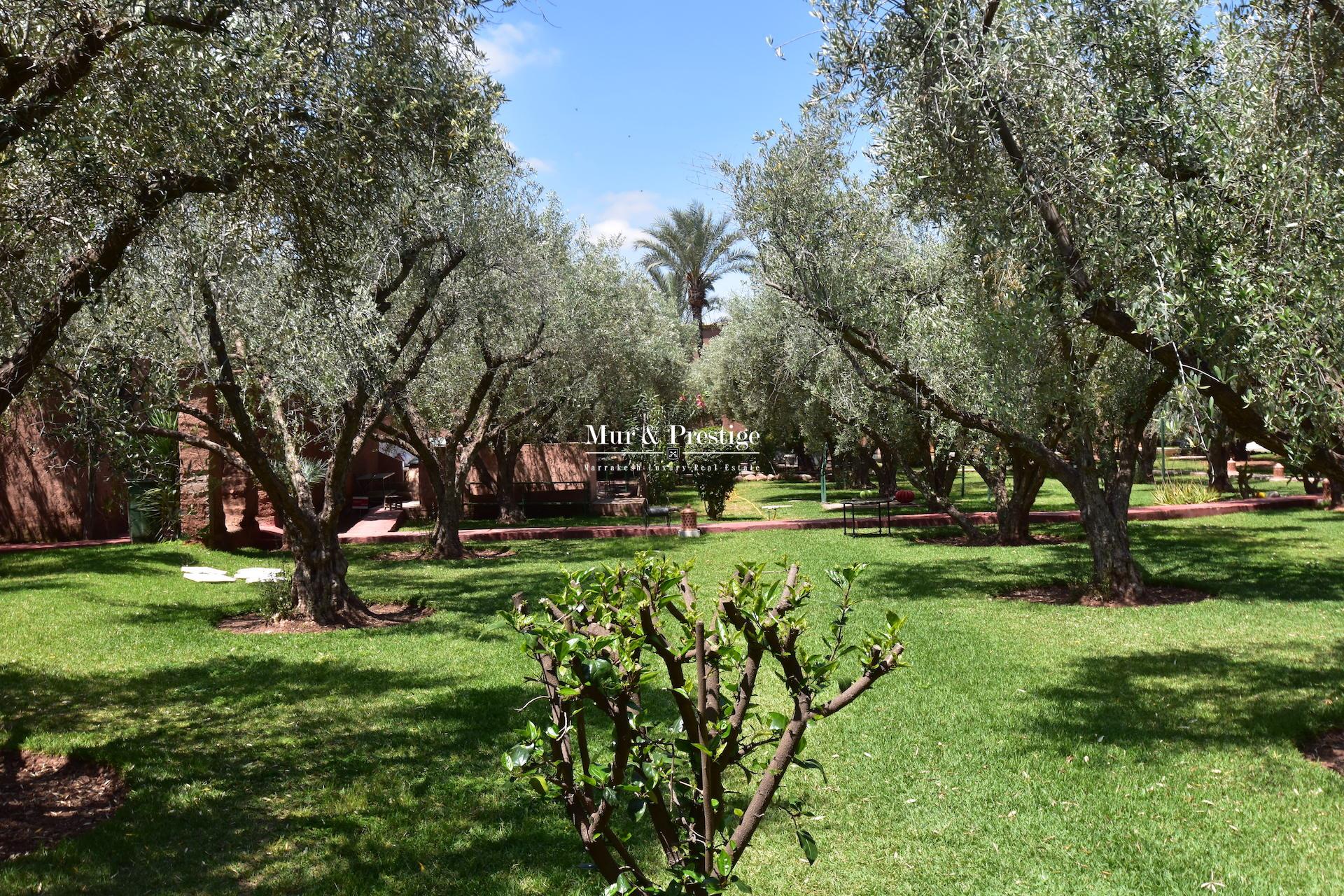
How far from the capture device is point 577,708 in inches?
95.5

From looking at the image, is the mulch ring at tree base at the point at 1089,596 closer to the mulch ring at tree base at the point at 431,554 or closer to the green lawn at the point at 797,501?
the green lawn at the point at 797,501

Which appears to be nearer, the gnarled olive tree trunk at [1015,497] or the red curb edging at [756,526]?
the gnarled olive tree trunk at [1015,497]

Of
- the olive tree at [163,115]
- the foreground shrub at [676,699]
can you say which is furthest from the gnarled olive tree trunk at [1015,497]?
the foreground shrub at [676,699]

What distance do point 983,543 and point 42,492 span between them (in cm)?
1619

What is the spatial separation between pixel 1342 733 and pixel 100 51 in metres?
8.22

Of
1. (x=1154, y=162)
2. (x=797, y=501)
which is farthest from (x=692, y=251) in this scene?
(x=1154, y=162)

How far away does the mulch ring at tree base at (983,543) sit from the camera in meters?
15.6

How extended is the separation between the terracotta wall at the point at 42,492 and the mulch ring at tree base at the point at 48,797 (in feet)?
37.6

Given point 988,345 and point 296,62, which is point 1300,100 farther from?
point 296,62

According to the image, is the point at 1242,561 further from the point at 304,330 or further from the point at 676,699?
the point at 676,699

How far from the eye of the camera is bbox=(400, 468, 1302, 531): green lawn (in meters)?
21.5

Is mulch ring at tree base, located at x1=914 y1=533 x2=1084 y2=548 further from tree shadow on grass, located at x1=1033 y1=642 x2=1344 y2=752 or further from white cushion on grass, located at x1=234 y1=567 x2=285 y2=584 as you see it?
white cushion on grass, located at x1=234 y1=567 x2=285 y2=584

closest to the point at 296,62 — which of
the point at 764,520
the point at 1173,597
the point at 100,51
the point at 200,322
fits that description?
the point at 100,51

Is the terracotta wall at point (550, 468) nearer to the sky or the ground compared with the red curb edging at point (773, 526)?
nearer to the sky
